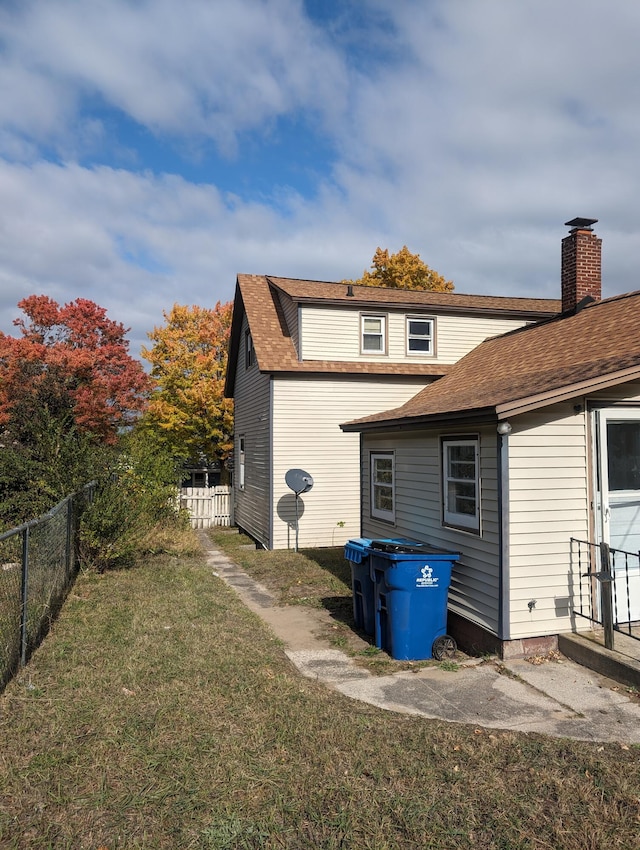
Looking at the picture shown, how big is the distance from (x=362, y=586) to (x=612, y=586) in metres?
2.88

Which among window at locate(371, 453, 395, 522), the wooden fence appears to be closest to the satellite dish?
window at locate(371, 453, 395, 522)

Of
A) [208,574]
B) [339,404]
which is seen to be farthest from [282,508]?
[208,574]

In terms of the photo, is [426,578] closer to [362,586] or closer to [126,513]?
[362,586]

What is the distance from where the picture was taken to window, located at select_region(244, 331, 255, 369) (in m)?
17.5

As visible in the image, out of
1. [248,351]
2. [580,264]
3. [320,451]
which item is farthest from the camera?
[248,351]

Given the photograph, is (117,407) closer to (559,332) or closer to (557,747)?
(559,332)

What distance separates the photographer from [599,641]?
6.40 m

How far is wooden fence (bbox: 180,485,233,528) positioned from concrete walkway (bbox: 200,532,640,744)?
1277 cm

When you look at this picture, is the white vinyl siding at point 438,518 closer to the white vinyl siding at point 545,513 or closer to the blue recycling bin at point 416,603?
the white vinyl siding at point 545,513

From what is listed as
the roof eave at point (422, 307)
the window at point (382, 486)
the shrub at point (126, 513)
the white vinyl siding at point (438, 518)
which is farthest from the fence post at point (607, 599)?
the roof eave at point (422, 307)

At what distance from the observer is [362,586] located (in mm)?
7770

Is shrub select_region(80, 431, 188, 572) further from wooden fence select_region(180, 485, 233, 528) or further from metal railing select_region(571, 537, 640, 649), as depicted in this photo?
metal railing select_region(571, 537, 640, 649)

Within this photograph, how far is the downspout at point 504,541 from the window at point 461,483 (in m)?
0.58

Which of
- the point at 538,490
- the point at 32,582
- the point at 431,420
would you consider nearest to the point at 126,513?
the point at 32,582
